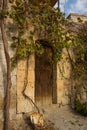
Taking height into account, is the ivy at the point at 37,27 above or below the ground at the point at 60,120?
above

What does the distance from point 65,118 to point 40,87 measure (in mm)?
1289

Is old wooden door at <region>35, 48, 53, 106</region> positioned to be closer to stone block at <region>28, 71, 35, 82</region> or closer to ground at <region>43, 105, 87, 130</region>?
ground at <region>43, 105, 87, 130</region>

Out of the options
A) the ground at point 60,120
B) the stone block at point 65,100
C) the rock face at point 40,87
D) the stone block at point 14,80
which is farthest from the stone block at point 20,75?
the stone block at point 65,100

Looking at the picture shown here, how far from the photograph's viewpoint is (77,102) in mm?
7570

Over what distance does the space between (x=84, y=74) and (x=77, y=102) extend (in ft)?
3.12

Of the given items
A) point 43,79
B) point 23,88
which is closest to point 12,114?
point 23,88

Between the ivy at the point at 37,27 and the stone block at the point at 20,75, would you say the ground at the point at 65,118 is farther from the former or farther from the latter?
the ivy at the point at 37,27

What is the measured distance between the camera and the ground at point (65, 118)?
647 cm

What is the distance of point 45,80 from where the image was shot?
25.3ft

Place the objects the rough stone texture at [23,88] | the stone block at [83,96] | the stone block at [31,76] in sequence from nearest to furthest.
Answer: the rough stone texture at [23,88], the stone block at [31,76], the stone block at [83,96]

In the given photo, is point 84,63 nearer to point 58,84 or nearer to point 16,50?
point 58,84

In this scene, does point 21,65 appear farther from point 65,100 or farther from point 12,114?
point 65,100

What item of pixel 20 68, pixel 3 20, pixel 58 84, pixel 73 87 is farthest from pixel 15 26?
pixel 73 87

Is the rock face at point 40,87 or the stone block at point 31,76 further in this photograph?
the stone block at point 31,76
